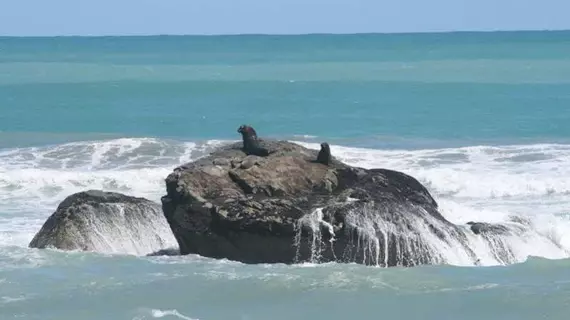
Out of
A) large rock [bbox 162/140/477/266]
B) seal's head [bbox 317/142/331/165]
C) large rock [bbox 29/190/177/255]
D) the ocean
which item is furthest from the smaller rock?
large rock [bbox 29/190/177/255]

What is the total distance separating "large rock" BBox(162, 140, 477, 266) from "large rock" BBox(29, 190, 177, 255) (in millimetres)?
1146

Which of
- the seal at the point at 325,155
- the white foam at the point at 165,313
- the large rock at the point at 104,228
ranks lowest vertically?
the white foam at the point at 165,313

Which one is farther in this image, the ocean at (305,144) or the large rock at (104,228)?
the large rock at (104,228)

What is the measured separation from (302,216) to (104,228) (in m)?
3.22

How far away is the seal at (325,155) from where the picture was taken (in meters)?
16.5

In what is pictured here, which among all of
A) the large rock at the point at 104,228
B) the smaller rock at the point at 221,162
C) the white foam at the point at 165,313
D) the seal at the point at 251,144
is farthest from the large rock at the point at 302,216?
the white foam at the point at 165,313

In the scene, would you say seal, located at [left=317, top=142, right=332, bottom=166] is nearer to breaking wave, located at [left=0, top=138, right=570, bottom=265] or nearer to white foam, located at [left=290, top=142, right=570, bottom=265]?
breaking wave, located at [left=0, top=138, right=570, bottom=265]

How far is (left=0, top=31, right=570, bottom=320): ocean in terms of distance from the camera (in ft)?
46.4

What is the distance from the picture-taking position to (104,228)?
16859 mm

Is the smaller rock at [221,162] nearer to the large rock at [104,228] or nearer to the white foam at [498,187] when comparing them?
the large rock at [104,228]

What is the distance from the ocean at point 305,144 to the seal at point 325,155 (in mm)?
1920

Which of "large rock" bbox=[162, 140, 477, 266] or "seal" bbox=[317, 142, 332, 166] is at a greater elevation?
"seal" bbox=[317, 142, 332, 166]

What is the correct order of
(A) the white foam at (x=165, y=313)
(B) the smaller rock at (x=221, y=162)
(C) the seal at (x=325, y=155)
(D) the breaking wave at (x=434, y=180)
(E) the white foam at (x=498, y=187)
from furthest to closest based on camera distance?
(D) the breaking wave at (x=434, y=180)
(C) the seal at (x=325, y=155)
(B) the smaller rock at (x=221, y=162)
(E) the white foam at (x=498, y=187)
(A) the white foam at (x=165, y=313)

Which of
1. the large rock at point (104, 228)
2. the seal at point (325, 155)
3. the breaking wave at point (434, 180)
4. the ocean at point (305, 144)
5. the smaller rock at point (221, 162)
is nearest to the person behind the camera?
the ocean at point (305, 144)
